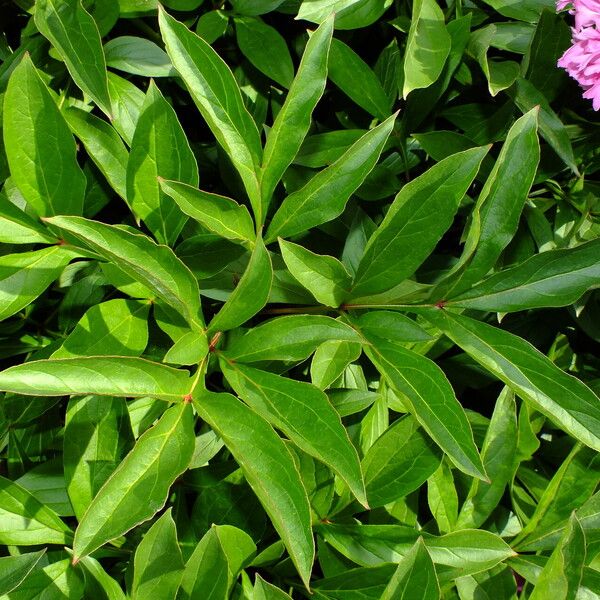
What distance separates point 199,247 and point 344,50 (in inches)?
10.8

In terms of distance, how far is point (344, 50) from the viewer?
785 millimetres

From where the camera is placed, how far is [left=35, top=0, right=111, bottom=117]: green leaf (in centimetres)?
66

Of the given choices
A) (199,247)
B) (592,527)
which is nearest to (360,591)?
(592,527)

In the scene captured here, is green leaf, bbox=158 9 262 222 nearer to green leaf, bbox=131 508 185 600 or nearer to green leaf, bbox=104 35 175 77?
green leaf, bbox=104 35 175 77

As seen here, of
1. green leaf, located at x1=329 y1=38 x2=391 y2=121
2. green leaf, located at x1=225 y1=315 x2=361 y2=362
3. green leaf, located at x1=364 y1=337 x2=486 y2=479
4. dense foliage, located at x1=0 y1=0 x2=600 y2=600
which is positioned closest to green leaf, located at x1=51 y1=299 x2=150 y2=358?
dense foliage, located at x1=0 y1=0 x2=600 y2=600

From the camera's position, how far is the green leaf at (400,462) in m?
0.70

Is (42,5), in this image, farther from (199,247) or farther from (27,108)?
(199,247)

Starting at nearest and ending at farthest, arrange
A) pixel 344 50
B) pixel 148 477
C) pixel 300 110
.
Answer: pixel 148 477
pixel 300 110
pixel 344 50

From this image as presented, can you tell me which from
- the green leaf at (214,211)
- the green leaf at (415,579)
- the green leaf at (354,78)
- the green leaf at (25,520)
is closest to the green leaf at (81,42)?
the green leaf at (214,211)

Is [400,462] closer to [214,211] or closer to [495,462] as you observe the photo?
[495,462]

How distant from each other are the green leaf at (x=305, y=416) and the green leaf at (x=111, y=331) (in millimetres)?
104

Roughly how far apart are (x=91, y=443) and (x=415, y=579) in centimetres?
31

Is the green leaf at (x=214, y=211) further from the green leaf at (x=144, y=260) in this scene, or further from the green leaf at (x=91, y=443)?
the green leaf at (x=91, y=443)

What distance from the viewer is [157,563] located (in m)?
0.57
